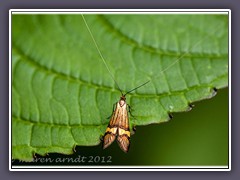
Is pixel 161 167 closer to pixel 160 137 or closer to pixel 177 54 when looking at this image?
pixel 160 137

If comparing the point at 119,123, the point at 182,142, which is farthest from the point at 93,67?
the point at 182,142

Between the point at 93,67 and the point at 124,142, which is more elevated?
the point at 93,67

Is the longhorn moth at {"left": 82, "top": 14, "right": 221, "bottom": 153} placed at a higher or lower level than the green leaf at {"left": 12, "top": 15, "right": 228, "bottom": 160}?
lower

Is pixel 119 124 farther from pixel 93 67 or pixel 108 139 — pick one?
pixel 93 67

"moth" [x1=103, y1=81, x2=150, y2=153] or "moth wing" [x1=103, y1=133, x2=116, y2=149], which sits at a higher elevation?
Result: "moth" [x1=103, y1=81, x2=150, y2=153]

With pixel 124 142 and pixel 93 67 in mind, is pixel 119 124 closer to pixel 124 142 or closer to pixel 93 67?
pixel 124 142

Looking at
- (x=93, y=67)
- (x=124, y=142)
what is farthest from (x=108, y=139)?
(x=93, y=67)
